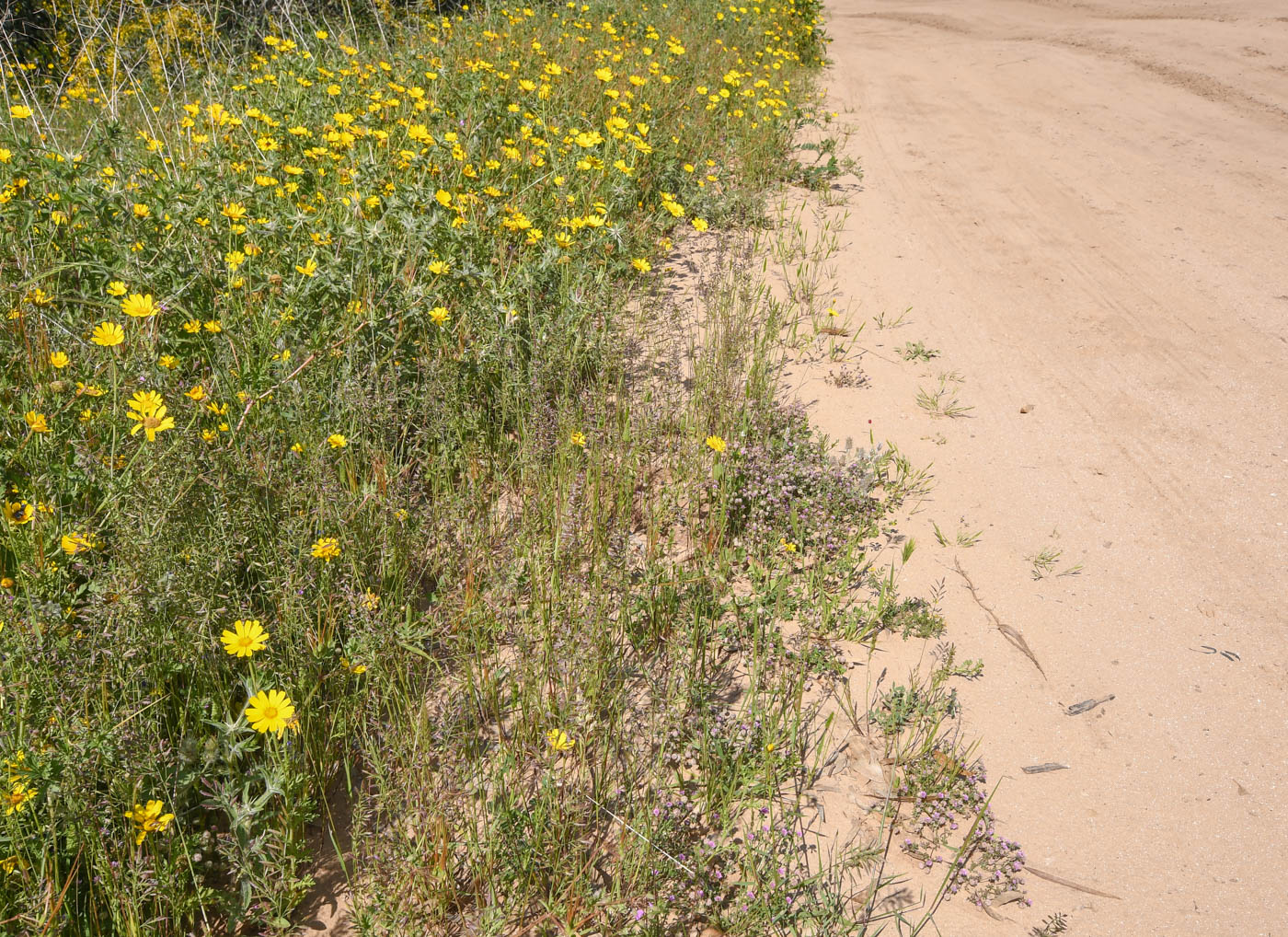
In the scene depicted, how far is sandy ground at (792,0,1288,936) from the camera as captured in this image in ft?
7.24

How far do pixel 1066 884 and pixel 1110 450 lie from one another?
6.77ft

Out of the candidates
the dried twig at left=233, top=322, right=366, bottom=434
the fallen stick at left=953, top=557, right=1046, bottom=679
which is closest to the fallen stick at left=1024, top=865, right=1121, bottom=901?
the fallen stick at left=953, top=557, right=1046, bottom=679

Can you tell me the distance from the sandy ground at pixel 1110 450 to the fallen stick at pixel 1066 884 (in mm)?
19

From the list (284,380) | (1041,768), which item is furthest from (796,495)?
(284,380)

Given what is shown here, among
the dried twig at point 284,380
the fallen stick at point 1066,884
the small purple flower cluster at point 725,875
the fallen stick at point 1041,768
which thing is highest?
the dried twig at point 284,380

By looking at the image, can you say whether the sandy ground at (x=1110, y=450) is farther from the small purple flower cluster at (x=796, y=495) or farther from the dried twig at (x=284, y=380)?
the dried twig at (x=284, y=380)

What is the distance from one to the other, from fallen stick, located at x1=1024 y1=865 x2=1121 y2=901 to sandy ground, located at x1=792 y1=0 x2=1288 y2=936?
2 cm

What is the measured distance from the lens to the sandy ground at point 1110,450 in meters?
2.21

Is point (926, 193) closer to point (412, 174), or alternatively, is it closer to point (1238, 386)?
point (1238, 386)

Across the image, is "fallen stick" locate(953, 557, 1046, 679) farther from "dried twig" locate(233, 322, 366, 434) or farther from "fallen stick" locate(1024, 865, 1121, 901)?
"dried twig" locate(233, 322, 366, 434)

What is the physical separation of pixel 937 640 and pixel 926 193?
14.3 feet

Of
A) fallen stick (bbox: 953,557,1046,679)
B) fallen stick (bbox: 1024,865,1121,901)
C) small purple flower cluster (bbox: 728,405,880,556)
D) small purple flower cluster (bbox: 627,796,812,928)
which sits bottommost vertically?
fallen stick (bbox: 1024,865,1121,901)

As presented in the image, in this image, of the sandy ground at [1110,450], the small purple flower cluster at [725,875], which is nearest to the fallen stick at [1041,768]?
the sandy ground at [1110,450]

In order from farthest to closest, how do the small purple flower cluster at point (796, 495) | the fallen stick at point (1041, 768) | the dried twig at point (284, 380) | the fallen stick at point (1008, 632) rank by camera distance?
the small purple flower cluster at point (796, 495) < the fallen stick at point (1008, 632) < the dried twig at point (284, 380) < the fallen stick at point (1041, 768)
